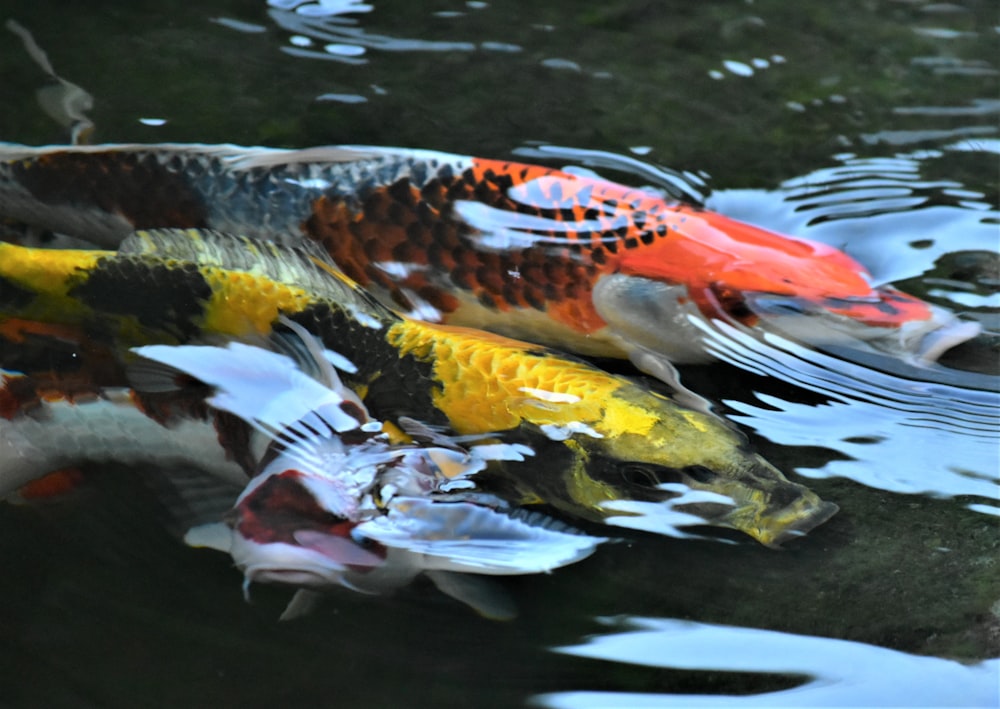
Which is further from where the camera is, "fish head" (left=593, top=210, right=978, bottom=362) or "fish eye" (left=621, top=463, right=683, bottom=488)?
"fish head" (left=593, top=210, right=978, bottom=362)

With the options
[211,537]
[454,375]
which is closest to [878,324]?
[454,375]

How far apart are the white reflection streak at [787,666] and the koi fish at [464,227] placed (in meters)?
0.89

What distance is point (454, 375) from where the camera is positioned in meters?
2.37

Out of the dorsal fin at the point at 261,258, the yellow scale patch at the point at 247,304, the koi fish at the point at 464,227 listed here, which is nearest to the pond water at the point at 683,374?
the koi fish at the point at 464,227

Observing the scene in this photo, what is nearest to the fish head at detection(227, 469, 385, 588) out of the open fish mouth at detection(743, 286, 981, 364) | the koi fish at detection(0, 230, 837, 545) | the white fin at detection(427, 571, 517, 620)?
the white fin at detection(427, 571, 517, 620)

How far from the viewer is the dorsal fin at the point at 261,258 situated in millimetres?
2551

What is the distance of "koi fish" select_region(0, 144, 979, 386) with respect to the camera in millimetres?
2723

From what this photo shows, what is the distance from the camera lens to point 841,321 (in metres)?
2.57

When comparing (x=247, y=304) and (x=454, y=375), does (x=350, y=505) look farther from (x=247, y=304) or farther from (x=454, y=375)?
(x=247, y=304)

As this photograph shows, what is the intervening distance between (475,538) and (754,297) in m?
1.03

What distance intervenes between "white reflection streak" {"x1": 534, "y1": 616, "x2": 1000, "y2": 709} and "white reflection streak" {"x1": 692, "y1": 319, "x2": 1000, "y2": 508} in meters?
0.50

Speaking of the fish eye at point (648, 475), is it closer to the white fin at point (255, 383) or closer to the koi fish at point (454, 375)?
the koi fish at point (454, 375)

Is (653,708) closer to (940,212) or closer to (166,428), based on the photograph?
(166,428)

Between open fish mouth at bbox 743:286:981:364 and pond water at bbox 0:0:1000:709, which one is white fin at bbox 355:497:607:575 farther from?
open fish mouth at bbox 743:286:981:364
